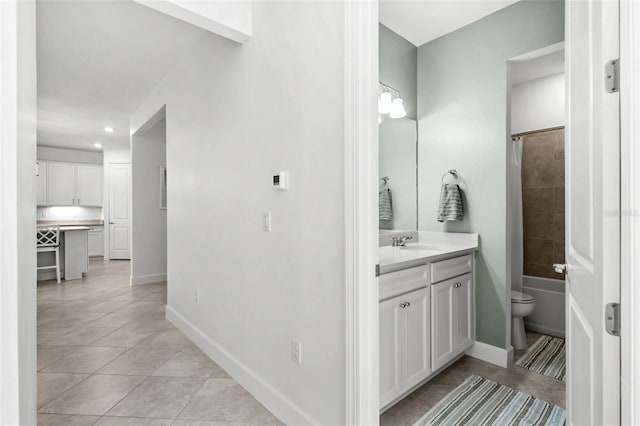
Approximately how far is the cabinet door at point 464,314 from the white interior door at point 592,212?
1118 millimetres

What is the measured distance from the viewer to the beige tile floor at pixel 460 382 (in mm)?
1829

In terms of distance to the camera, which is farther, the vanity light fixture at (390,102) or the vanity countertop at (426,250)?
the vanity light fixture at (390,102)

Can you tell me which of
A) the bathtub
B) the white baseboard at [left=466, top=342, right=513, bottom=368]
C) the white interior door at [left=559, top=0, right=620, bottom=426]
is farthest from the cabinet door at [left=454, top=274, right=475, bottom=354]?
the white interior door at [left=559, top=0, right=620, bottom=426]

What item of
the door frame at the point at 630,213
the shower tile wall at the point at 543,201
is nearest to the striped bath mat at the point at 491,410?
the door frame at the point at 630,213

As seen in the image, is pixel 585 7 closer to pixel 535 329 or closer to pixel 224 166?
pixel 224 166

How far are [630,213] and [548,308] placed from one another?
9.32ft

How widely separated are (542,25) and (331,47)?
181 cm

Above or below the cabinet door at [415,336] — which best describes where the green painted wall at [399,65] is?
above

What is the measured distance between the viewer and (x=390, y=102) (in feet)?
8.82

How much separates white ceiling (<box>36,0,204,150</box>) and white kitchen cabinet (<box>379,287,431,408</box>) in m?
2.60

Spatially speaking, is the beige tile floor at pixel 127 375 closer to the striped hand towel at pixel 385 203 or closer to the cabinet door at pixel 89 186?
the striped hand towel at pixel 385 203

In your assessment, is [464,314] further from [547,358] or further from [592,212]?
[592,212]

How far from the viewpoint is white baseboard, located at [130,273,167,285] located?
5121 mm
